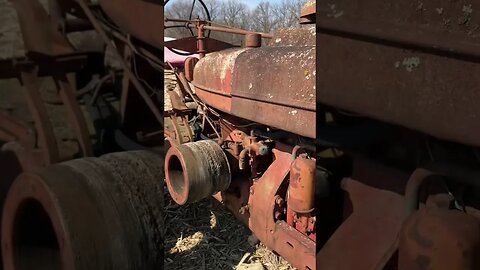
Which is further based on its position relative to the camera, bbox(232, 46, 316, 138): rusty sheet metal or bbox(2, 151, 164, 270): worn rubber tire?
bbox(232, 46, 316, 138): rusty sheet metal

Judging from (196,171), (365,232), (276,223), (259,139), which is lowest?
(276,223)

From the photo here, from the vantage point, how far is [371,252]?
0.57 meters

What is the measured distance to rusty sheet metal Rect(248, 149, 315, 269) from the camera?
2.07m

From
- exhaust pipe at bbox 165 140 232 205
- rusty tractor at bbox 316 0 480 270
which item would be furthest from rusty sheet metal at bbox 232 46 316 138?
rusty tractor at bbox 316 0 480 270

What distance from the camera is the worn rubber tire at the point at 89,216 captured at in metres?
0.54

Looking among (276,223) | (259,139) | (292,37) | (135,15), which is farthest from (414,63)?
(259,139)

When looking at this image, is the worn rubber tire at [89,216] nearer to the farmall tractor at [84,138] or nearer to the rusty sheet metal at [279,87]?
the farmall tractor at [84,138]

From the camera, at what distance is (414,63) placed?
0.48 metres

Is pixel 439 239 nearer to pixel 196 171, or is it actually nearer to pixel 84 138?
pixel 84 138

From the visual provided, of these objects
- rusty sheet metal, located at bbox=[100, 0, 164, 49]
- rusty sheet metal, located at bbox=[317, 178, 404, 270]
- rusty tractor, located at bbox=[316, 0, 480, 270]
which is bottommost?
rusty sheet metal, located at bbox=[317, 178, 404, 270]

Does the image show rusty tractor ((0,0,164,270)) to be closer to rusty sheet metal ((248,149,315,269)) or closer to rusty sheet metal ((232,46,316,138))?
rusty sheet metal ((232,46,316,138))

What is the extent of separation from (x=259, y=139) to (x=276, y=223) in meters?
0.47

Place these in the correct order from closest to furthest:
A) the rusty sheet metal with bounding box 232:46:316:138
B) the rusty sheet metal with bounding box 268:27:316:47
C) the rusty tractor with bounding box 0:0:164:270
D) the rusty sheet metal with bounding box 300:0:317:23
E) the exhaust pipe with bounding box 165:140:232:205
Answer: the rusty tractor with bounding box 0:0:164:270
the rusty sheet metal with bounding box 300:0:317:23
the rusty sheet metal with bounding box 232:46:316:138
the rusty sheet metal with bounding box 268:27:316:47
the exhaust pipe with bounding box 165:140:232:205

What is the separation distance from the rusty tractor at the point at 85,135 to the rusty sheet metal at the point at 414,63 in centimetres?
24
